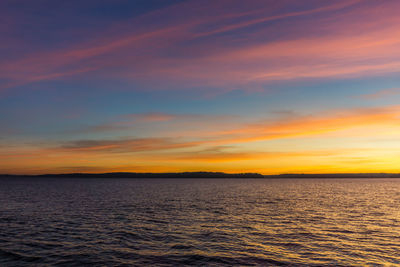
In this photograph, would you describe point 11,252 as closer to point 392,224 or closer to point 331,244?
point 331,244

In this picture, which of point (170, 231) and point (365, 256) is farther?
point (170, 231)

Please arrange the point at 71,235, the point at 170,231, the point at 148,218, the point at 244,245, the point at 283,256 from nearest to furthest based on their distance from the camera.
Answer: the point at 283,256, the point at 244,245, the point at 71,235, the point at 170,231, the point at 148,218

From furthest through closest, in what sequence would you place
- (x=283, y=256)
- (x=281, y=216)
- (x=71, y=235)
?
(x=281, y=216) < (x=71, y=235) < (x=283, y=256)

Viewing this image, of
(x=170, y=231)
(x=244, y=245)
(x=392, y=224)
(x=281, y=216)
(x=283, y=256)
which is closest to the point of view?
(x=283, y=256)

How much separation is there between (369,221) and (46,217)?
54.5 metres

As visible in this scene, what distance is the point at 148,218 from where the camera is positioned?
48312mm

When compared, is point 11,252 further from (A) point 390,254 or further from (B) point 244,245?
(A) point 390,254

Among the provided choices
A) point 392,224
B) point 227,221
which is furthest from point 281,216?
point 392,224

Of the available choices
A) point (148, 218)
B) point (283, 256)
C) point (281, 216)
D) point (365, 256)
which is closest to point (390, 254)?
point (365, 256)

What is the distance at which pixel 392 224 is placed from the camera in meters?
45.0

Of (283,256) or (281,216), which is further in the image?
(281,216)

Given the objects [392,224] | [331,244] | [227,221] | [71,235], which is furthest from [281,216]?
[71,235]

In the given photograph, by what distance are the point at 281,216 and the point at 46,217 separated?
41097 millimetres

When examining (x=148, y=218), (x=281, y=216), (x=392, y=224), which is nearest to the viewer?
(x=392, y=224)
